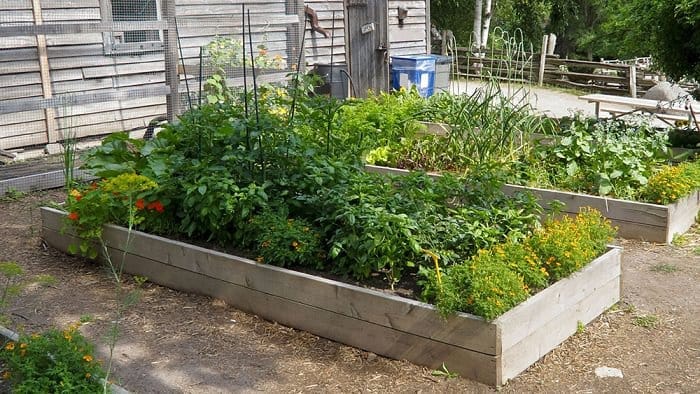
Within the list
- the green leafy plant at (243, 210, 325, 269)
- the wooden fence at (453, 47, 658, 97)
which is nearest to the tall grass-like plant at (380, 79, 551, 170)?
the green leafy plant at (243, 210, 325, 269)

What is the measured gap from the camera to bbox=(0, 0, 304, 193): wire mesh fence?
8992 millimetres

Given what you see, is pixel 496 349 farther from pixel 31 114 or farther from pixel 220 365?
pixel 31 114

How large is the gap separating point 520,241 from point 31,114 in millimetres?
6938

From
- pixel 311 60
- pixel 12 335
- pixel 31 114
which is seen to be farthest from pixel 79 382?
pixel 311 60

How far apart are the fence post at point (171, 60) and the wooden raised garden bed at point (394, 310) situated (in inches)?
156

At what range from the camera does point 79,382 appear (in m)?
3.08

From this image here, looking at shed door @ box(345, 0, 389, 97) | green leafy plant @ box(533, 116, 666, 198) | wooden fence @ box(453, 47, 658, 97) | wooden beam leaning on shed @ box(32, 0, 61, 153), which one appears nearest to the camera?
green leafy plant @ box(533, 116, 666, 198)

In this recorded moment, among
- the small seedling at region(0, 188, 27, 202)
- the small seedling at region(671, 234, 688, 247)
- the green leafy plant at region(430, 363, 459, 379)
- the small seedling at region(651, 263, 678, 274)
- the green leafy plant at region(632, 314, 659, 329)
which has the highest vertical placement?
the small seedling at region(0, 188, 27, 202)

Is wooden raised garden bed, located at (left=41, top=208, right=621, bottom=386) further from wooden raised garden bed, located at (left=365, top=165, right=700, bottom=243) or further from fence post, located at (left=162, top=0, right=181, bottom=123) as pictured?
fence post, located at (left=162, top=0, right=181, bottom=123)

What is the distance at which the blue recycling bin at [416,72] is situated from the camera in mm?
13867

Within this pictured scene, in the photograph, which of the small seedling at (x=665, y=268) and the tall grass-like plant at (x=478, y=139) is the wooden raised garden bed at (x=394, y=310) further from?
the tall grass-like plant at (x=478, y=139)

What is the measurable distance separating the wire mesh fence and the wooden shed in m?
0.01

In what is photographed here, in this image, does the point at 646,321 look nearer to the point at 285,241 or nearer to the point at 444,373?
the point at 444,373

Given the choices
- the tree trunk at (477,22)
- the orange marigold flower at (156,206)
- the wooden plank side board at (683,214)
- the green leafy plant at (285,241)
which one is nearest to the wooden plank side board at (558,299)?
the green leafy plant at (285,241)
